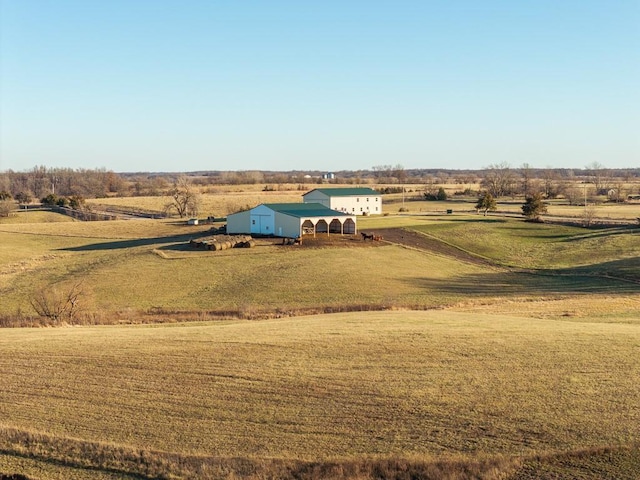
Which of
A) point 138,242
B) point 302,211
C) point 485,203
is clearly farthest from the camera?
point 485,203

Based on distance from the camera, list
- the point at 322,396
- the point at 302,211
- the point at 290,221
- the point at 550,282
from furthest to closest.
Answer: the point at 302,211, the point at 290,221, the point at 550,282, the point at 322,396

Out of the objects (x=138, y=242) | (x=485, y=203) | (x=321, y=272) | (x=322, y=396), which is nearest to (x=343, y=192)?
(x=485, y=203)

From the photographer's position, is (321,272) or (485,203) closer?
(321,272)

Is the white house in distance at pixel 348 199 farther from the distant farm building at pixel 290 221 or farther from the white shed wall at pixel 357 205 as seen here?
the distant farm building at pixel 290 221

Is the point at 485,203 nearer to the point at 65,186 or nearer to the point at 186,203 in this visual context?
the point at 186,203

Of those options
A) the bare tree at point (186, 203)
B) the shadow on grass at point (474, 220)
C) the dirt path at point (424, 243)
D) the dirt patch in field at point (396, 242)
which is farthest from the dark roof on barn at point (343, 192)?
the bare tree at point (186, 203)
